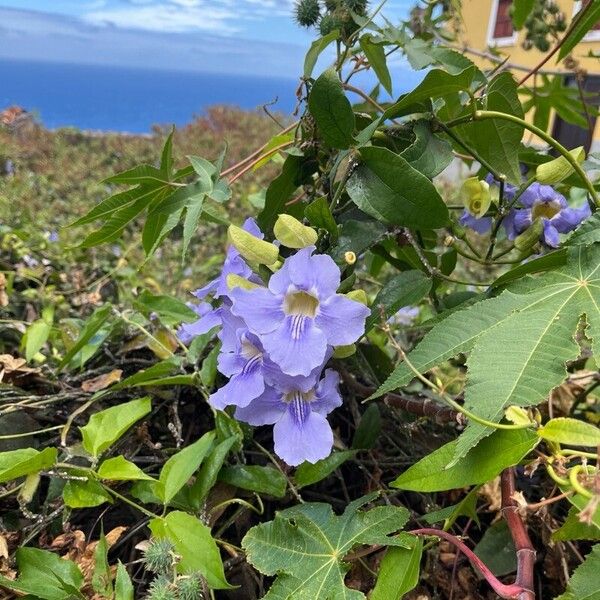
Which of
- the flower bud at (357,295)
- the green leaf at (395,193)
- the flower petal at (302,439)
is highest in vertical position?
the green leaf at (395,193)

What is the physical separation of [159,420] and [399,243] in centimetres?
34

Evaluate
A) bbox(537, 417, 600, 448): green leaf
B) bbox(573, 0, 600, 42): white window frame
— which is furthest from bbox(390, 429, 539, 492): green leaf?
bbox(573, 0, 600, 42): white window frame

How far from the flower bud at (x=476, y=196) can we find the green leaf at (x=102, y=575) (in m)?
0.46

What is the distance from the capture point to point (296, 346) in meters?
0.47

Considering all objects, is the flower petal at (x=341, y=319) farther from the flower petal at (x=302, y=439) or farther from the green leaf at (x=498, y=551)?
the green leaf at (x=498, y=551)

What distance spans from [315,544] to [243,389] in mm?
136

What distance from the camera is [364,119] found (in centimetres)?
60

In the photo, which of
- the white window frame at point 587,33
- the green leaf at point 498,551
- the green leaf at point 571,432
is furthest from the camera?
the white window frame at point 587,33

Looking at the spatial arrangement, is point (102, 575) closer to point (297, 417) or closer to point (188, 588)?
point (188, 588)

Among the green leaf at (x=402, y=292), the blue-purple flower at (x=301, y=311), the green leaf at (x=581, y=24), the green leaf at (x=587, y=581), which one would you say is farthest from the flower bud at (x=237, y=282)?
the green leaf at (x=581, y=24)

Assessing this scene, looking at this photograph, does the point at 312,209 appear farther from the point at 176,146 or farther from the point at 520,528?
the point at 176,146

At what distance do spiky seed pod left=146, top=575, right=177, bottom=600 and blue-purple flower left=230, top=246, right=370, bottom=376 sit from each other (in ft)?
0.63

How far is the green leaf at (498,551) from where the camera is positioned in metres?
0.58

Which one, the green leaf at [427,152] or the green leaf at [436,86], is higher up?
the green leaf at [436,86]
